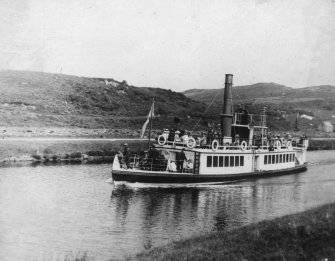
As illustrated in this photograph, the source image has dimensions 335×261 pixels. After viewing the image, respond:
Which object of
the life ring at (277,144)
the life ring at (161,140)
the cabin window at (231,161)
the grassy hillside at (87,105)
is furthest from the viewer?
→ the grassy hillside at (87,105)

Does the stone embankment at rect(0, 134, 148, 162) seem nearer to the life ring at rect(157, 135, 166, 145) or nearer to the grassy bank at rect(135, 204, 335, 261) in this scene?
the life ring at rect(157, 135, 166, 145)

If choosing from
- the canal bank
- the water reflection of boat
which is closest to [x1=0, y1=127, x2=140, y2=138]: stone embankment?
the canal bank

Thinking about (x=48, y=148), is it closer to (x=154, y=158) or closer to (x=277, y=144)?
(x=154, y=158)

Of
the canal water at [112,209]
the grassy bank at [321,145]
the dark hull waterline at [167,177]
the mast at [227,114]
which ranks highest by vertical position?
the mast at [227,114]

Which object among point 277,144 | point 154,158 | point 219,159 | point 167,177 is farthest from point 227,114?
point 167,177

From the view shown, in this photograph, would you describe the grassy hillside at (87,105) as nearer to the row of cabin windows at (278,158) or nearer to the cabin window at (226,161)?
the row of cabin windows at (278,158)

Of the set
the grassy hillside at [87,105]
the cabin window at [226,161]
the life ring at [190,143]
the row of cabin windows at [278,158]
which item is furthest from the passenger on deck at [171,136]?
the grassy hillside at [87,105]

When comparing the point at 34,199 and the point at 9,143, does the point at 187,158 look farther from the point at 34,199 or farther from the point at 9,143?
the point at 9,143

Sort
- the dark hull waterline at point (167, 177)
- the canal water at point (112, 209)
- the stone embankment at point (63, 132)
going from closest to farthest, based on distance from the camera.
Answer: the canal water at point (112, 209) < the dark hull waterline at point (167, 177) < the stone embankment at point (63, 132)

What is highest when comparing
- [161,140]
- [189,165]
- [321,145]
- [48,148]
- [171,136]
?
[171,136]
